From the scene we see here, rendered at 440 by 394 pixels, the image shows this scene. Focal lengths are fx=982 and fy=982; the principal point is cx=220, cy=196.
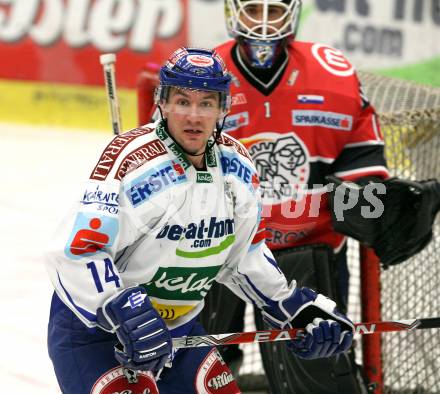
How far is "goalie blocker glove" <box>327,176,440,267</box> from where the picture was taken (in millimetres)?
2904

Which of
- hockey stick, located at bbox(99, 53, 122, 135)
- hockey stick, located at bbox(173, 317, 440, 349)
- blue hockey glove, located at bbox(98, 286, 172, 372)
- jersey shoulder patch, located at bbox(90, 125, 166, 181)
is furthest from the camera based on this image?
hockey stick, located at bbox(99, 53, 122, 135)

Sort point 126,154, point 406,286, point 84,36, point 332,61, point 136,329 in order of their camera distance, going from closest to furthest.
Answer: point 136,329, point 126,154, point 332,61, point 406,286, point 84,36

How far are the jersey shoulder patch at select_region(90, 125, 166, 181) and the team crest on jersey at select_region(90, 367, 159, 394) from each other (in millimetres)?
439

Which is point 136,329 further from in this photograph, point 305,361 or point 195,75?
point 305,361

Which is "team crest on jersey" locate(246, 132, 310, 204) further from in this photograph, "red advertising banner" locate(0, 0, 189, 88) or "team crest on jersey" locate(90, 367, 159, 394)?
"red advertising banner" locate(0, 0, 189, 88)

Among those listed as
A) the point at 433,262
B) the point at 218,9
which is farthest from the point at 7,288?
the point at 218,9

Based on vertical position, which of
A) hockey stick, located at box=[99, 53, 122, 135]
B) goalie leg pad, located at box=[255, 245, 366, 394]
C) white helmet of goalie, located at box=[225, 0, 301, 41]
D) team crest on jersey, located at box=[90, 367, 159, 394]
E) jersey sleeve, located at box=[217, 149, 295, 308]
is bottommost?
goalie leg pad, located at box=[255, 245, 366, 394]

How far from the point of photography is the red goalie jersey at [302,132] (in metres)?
3.04

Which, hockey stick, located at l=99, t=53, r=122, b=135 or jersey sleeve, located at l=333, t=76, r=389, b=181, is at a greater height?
hockey stick, located at l=99, t=53, r=122, b=135

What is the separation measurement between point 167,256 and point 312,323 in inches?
16.2

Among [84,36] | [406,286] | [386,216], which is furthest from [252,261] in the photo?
[84,36]

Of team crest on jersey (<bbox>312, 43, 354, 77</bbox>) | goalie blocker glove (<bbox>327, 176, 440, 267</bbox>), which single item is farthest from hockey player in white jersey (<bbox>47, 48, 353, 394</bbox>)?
team crest on jersey (<bbox>312, 43, 354, 77</bbox>)

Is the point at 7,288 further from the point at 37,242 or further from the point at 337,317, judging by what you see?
the point at 337,317

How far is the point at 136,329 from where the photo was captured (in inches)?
80.0
